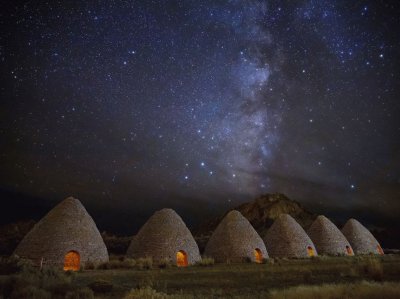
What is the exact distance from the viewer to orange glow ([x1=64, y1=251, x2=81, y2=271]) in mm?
16106

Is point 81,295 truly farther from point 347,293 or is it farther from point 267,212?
point 267,212

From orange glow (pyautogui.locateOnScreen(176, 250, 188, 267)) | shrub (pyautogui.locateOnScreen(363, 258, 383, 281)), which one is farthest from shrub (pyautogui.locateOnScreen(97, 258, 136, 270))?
shrub (pyautogui.locateOnScreen(363, 258, 383, 281))

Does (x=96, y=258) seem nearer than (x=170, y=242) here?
Yes

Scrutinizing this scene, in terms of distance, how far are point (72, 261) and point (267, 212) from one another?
67809 millimetres

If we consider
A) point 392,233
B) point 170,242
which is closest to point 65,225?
point 170,242

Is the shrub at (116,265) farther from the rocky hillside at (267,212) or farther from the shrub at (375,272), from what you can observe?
the rocky hillside at (267,212)

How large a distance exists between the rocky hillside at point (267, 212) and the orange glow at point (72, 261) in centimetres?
6023

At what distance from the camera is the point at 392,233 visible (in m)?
59.8

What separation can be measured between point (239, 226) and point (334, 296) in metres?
16.1

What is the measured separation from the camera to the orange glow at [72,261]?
16.1 m

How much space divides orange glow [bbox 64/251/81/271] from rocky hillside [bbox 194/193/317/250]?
6023 centimetres

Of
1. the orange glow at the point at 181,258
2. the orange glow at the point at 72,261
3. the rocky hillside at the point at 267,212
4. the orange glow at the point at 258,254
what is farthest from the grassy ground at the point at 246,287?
the rocky hillside at the point at 267,212

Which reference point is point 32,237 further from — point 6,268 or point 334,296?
point 334,296

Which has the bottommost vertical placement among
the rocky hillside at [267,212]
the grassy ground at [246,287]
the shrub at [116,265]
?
the grassy ground at [246,287]
